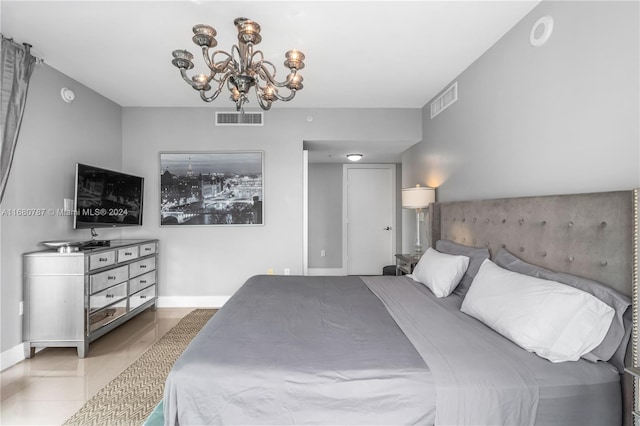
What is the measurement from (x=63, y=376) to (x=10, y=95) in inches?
89.6

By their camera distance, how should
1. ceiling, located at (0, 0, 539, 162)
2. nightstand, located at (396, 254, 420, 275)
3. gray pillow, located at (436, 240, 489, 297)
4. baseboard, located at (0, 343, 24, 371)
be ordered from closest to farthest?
ceiling, located at (0, 0, 539, 162)
gray pillow, located at (436, 240, 489, 297)
baseboard, located at (0, 343, 24, 371)
nightstand, located at (396, 254, 420, 275)

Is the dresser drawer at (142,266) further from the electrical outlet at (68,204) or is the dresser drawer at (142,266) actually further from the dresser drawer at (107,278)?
the electrical outlet at (68,204)

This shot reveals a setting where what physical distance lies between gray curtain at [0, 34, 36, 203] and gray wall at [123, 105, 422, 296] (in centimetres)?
147

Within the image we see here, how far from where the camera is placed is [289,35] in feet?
7.65

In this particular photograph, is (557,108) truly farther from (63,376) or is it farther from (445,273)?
(63,376)

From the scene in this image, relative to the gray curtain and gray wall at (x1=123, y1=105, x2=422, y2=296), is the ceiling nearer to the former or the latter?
the gray curtain

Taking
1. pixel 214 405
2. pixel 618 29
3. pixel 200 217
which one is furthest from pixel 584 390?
pixel 200 217

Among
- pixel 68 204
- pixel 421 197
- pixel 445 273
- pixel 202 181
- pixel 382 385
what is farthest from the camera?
pixel 202 181

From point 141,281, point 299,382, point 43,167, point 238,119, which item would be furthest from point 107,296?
point 299,382

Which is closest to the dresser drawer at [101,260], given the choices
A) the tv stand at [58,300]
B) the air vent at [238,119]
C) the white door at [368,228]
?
the tv stand at [58,300]

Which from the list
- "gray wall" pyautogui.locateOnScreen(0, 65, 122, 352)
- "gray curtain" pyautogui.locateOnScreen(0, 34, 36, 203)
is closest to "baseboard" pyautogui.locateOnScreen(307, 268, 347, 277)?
"gray wall" pyautogui.locateOnScreen(0, 65, 122, 352)

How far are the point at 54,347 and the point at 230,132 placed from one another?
2.94 metres

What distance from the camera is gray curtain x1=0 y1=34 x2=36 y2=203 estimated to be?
231 cm

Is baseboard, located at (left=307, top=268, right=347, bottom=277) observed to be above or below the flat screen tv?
below
